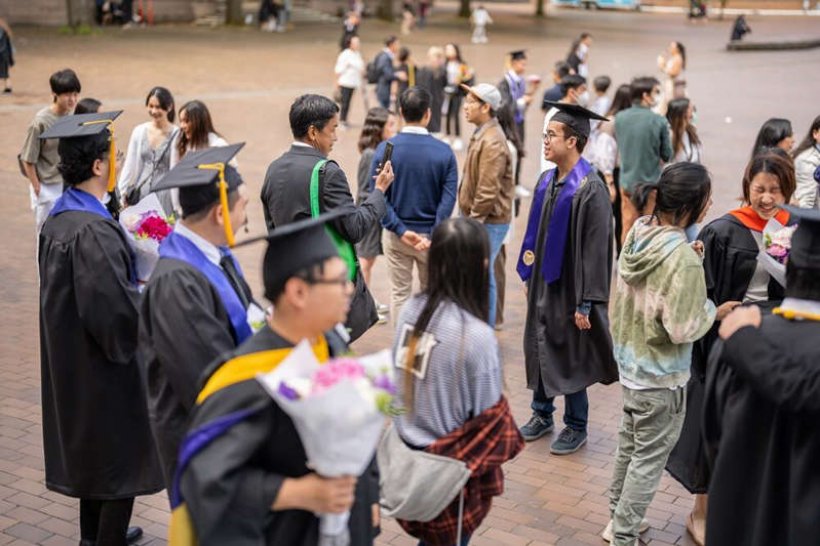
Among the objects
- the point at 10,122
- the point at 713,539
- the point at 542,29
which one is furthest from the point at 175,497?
the point at 542,29

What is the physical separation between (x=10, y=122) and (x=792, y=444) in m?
16.1

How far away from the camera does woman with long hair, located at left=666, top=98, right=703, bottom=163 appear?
1000 centimetres

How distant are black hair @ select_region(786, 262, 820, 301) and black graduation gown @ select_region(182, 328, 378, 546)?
6.31ft

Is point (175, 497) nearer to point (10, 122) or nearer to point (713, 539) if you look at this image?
point (713, 539)

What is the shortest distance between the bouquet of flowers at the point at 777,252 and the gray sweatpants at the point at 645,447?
829 mm

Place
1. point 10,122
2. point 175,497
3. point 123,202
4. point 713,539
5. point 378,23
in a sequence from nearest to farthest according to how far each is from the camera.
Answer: point 175,497 → point 713,539 → point 123,202 → point 10,122 → point 378,23

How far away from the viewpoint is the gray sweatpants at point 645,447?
Result: 5.15 metres

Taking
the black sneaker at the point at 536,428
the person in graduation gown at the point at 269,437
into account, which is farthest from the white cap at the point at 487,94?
the person in graduation gown at the point at 269,437

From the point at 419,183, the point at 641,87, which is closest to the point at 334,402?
the point at 419,183

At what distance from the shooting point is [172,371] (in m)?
3.85

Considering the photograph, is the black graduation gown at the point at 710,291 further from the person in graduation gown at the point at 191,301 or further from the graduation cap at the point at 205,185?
the graduation cap at the point at 205,185

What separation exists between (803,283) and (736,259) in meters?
1.47

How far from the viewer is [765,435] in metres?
4.01

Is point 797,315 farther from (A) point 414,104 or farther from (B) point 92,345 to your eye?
(A) point 414,104
